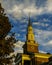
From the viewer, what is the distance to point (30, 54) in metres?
79.5

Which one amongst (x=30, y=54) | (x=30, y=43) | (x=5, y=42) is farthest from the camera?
(x=30, y=43)

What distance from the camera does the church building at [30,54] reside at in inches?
2985

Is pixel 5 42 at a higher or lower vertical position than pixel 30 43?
higher

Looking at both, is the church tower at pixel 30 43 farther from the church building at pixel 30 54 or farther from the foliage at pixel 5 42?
the foliage at pixel 5 42

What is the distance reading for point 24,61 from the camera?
79625mm

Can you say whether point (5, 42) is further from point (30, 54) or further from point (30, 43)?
point (30, 43)

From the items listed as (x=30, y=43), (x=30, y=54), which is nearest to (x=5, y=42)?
(x=30, y=54)

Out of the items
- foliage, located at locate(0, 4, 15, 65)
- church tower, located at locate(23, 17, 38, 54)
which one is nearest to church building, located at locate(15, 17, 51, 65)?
church tower, located at locate(23, 17, 38, 54)

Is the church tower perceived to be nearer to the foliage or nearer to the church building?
the church building

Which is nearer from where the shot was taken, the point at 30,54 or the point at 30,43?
the point at 30,54

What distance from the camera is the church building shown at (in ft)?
249

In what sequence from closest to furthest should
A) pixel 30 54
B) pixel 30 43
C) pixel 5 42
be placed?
pixel 5 42, pixel 30 54, pixel 30 43

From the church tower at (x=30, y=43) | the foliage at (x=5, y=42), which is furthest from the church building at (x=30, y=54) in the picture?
the foliage at (x=5, y=42)

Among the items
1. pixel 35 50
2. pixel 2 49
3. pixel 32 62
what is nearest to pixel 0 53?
pixel 2 49
